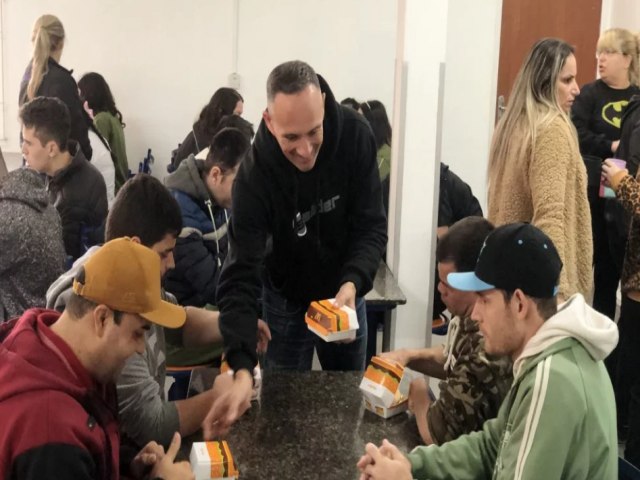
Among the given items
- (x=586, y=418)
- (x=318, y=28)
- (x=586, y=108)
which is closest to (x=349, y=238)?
(x=586, y=418)

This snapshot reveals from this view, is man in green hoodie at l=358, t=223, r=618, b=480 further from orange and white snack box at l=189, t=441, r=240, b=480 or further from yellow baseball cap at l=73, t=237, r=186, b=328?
yellow baseball cap at l=73, t=237, r=186, b=328

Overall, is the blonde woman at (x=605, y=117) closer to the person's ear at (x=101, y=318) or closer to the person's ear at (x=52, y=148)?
the person's ear at (x=52, y=148)

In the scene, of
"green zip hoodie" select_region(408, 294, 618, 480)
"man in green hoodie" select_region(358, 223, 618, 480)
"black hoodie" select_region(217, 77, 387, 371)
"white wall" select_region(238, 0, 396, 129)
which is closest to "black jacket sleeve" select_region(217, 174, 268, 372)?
"black hoodie" select_region(217, 77, 387, 371)

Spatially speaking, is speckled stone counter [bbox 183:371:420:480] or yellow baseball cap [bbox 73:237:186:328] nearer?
yellow baseball cap [bbox 73:237:186:328]

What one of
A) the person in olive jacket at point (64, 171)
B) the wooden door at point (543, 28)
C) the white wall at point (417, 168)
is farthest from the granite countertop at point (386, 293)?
the wooden door at point (543, 28)

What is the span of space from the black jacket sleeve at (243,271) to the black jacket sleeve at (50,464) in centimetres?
79

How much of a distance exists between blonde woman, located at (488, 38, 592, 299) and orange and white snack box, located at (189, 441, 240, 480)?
137 cm

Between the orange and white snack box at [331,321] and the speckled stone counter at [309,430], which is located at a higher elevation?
the orange and white snack box at [331,321]

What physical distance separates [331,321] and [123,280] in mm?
713

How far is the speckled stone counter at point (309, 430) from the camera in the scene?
1664 mm

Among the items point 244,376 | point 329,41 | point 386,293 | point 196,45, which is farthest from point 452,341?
point 196,45

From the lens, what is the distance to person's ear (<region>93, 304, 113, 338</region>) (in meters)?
1.45

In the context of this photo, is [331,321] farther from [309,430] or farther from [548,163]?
[548,163]

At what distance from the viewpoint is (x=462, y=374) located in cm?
179
